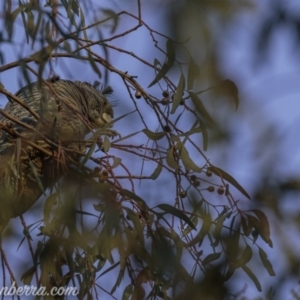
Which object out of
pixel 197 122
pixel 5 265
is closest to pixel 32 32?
pixel 197 122

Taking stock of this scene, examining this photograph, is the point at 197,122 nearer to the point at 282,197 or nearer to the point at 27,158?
the point at 282,197

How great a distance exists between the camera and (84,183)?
1.80 metres

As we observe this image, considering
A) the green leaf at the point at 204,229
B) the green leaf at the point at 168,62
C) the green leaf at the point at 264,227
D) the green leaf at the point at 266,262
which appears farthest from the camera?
the green leaf at the point at 204,229

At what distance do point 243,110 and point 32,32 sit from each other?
0.56 metres

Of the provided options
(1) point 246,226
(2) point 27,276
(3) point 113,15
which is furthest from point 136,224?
(3) point 113,15

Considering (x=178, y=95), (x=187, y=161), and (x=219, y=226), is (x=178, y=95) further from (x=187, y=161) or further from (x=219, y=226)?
(x=219, y=226)

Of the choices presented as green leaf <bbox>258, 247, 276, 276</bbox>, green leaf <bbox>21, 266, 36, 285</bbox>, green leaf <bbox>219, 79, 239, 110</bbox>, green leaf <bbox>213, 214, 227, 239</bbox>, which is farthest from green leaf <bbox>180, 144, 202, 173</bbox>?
green leaf <bbox>219, 79, 239, 110</bbox>

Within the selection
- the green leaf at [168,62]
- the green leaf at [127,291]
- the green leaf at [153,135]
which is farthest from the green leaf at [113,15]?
the green leaf at [127,291]

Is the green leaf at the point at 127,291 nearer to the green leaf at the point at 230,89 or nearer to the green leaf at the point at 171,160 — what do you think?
the green leaf at the point at 171,160

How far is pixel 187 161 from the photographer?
5.98 feet

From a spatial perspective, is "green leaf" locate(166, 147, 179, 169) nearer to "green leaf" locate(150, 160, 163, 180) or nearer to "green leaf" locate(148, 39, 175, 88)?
"green leaf" locate(150, 160, 163, 180)

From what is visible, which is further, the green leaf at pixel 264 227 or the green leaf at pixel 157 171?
the green leaf at pixel 157 171

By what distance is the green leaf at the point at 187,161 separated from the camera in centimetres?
181

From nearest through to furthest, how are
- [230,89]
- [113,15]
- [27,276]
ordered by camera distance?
[230,89], [113,15], [27,276]
